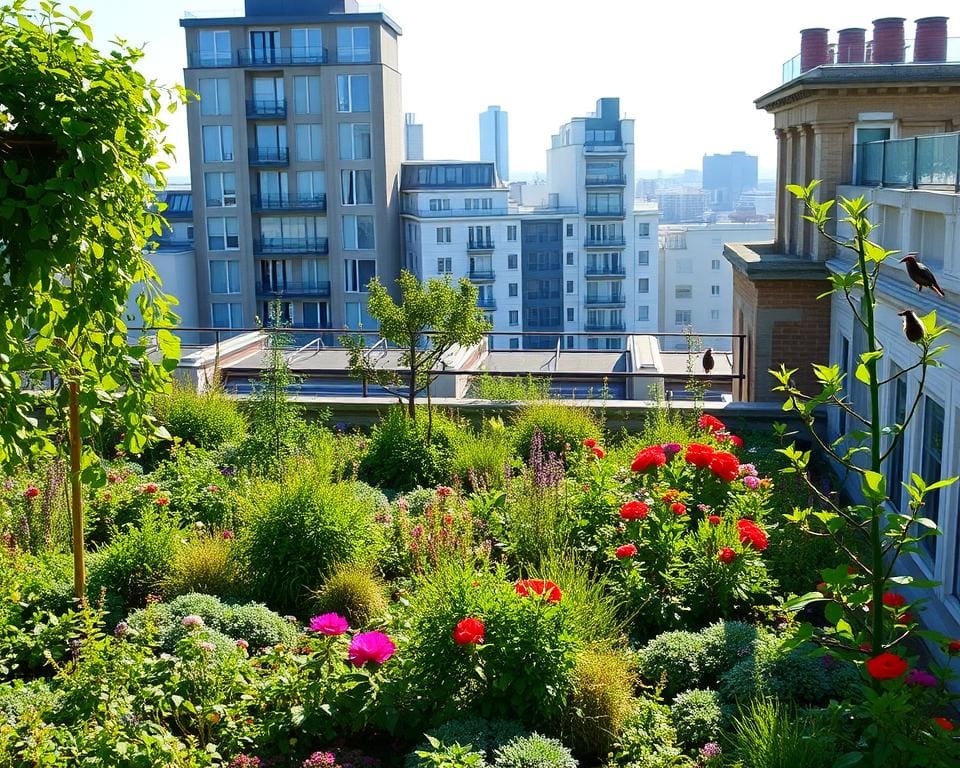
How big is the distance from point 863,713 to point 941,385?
332 centimetres

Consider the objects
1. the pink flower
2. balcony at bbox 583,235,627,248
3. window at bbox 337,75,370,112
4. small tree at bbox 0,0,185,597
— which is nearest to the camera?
small tree at bbox 0,0,185,597

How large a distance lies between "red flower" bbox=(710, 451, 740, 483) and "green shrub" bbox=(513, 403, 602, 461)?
8.71 ft

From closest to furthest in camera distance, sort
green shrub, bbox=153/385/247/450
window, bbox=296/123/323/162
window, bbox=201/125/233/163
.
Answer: green shrub, bbox=153/385/247/450 → window, bbox=296/123/323/162 → window, bbox=201/125/233/163

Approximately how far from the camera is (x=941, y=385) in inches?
280

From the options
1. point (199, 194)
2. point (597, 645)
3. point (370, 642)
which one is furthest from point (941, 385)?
point (199, 194)

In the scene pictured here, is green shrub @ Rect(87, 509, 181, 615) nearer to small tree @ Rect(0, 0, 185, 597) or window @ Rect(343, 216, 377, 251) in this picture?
small tree @ Rect(0, 0, 185, 597)

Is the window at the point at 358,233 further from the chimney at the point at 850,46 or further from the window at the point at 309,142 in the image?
the chimney at the point at 850,46

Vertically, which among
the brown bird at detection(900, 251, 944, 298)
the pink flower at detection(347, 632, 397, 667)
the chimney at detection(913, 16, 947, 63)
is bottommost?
the pink flower at detection(347, 632, 397, 667)

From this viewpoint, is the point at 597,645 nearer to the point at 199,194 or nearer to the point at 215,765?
the point at 215,765

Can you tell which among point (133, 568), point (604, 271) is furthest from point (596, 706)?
point (604, 271)

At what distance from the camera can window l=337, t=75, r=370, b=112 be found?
55.9m

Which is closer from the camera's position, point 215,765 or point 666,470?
point 215,765

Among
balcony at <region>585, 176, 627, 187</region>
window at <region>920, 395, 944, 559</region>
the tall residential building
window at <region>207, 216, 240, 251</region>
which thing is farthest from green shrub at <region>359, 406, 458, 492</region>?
balcony at <region>585, 176, 627, 187</region>

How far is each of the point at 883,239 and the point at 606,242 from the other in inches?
2582
